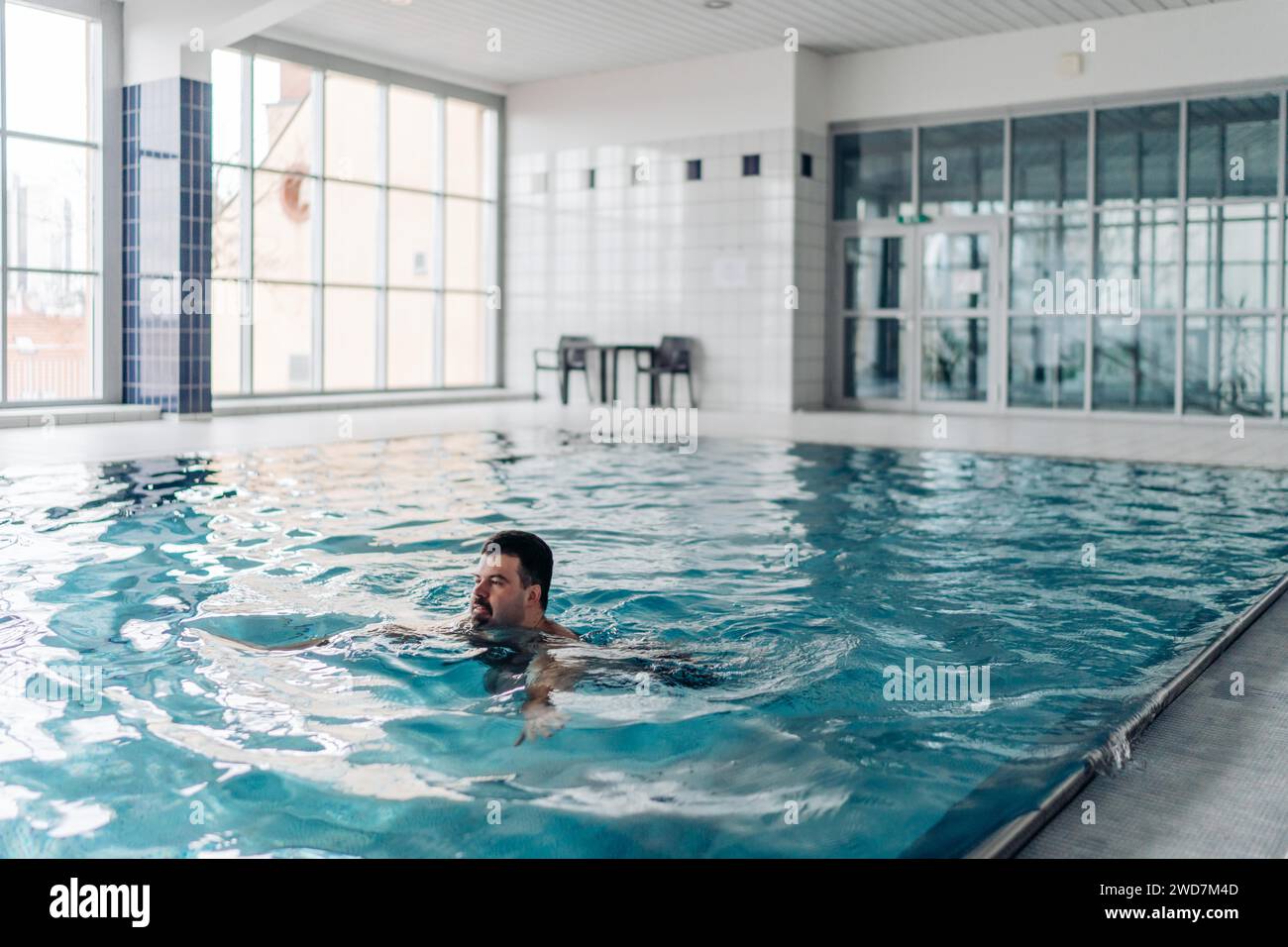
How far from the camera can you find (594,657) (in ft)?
10.8

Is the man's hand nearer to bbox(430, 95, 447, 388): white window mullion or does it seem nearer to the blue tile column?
the blue tile column

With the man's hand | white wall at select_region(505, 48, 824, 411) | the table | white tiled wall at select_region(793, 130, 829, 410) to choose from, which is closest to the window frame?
the table

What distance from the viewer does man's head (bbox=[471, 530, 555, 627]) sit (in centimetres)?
318

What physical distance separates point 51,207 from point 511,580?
31.4 ft

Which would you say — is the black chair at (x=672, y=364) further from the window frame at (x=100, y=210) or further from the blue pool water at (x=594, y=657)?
the blue pool water at (x=594, y=657)

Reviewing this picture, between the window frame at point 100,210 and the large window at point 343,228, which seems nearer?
the window frame at point 100,210

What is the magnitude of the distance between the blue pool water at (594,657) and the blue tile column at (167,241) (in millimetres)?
4242

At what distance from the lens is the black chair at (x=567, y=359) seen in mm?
14328

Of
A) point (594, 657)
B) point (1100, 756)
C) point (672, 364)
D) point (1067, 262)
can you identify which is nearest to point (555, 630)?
→ point (594, 657)

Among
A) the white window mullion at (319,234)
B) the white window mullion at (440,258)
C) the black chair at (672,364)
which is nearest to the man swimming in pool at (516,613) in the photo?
the black chair at (672,364)

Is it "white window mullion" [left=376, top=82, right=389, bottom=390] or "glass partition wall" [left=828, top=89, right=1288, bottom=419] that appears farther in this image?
"white window mullion" [left=376, top=82, right=389, bottom=390]

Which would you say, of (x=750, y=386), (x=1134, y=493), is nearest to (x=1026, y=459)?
(x=1134, y=493)

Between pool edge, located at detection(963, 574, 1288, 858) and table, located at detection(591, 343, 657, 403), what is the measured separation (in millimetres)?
10362

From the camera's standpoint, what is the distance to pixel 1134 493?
22.9 ft
